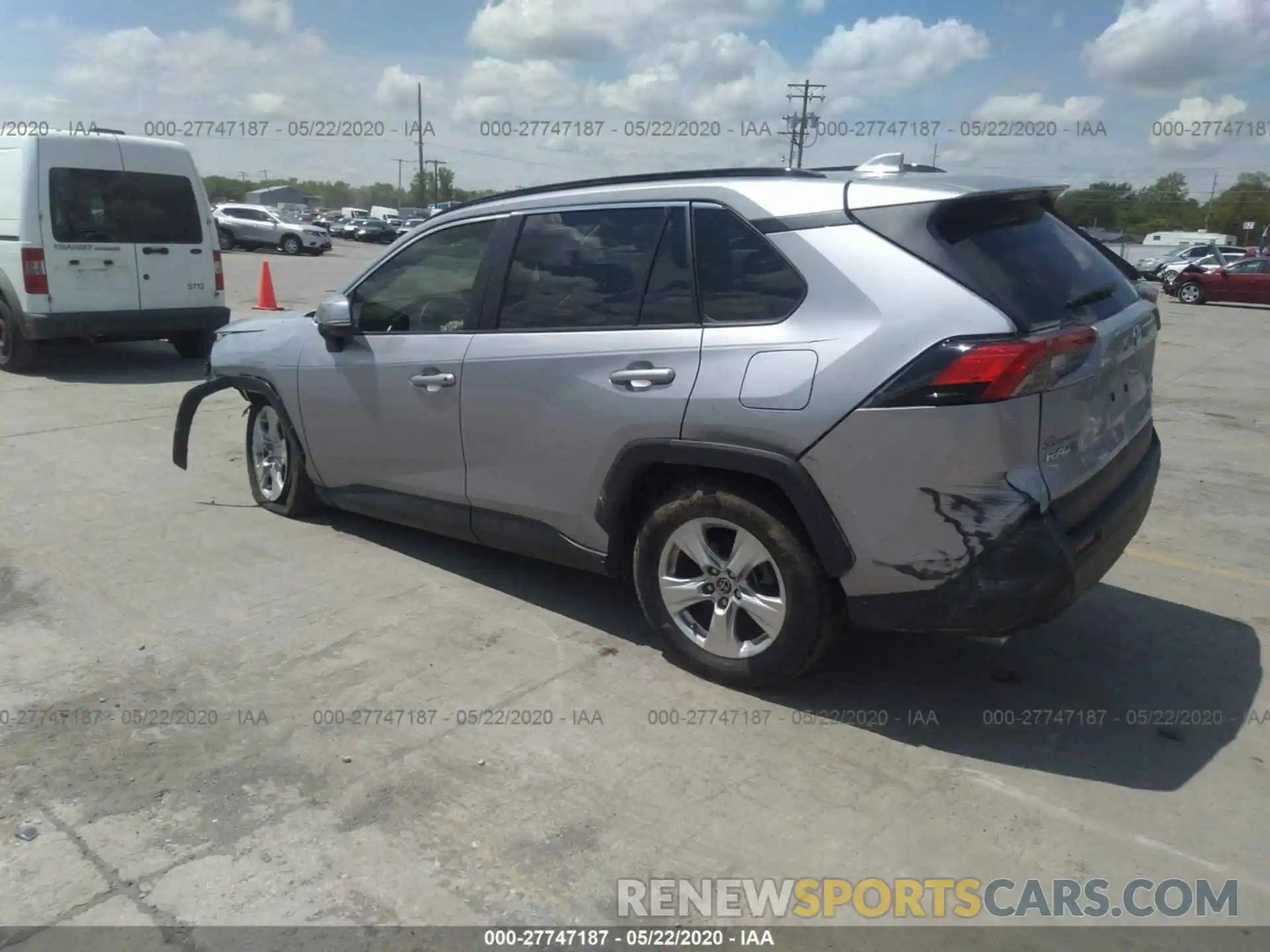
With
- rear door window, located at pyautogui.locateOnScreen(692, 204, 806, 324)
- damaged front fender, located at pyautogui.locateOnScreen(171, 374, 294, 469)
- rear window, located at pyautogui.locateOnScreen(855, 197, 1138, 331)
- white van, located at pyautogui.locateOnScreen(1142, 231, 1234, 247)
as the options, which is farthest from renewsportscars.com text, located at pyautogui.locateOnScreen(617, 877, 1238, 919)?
white van, located at pyautogui.locateOnScreen(1142, 231, 1234, 247)

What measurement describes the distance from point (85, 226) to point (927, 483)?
9.38 meters

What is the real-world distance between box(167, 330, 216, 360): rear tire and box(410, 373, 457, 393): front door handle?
7737mm

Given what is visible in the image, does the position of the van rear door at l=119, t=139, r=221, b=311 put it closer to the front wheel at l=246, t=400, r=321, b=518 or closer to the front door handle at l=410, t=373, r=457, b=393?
the front wheel at l=246, t=400, r=321, b=518

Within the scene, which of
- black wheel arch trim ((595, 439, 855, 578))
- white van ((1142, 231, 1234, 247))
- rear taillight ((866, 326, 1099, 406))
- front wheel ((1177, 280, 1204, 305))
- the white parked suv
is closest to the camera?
rear taillight ((866, 326, 1099, 406))

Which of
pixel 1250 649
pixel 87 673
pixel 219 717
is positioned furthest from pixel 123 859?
pixel 1250 649

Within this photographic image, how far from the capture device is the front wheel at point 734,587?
3543 millimetres

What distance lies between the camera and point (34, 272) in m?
9.60

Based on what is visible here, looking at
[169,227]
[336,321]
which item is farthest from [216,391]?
[169,227]

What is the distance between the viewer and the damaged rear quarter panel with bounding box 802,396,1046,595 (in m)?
3.11

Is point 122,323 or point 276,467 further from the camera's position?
point 122,323

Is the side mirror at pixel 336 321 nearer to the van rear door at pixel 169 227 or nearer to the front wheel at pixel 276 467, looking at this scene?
the front wheel at pixel 276 467

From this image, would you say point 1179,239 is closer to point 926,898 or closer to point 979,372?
point 979,372

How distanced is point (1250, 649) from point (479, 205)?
3.85m

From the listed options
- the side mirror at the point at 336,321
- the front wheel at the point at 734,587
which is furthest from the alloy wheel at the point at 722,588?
the side mirror at the point at 336,321
